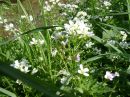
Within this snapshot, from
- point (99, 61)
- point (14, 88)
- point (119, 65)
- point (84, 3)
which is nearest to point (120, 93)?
point (119, 65)

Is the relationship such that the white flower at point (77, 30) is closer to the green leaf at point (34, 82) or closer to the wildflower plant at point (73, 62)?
the wildflower plant at point (73, 62)

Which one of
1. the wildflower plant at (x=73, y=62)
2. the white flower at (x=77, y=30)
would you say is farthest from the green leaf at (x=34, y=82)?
the white flower at (x=77, y=30)

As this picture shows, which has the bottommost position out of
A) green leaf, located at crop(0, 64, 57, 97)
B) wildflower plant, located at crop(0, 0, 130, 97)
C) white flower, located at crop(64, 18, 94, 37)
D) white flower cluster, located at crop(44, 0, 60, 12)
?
wildflower plant, located at crop(0, 0, 130, 97)

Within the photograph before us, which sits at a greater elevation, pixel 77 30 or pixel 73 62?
pixel 77 30

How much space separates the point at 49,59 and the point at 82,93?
0.37 metres

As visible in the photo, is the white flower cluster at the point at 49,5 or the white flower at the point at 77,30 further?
the white flower cluster at the point at 49,5

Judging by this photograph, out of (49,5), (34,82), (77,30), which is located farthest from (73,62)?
(49,5)

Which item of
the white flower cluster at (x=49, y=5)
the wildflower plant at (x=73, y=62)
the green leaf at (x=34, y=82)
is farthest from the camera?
the white flower cluster at (x=49, y=5)

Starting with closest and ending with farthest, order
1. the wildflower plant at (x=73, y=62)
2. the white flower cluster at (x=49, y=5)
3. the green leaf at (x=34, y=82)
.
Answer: the green leaf at (x=34, y=82), the wildflower plant at (x=73, y=62), the white flower cluster at (x=49, y=5)

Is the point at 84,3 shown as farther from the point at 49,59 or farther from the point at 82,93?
the point at 82,93

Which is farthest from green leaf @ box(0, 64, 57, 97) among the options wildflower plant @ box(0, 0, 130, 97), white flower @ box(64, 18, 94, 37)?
white flower @ box(64, 18, 94, 37)

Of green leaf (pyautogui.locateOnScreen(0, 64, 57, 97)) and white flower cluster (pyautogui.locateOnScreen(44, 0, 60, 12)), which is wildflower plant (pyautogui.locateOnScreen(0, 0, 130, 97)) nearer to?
white flower cluster (pyautogui.locateOnScreen(44, 0, 60, 12))

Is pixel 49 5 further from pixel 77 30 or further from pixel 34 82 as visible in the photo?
pixel 34 82

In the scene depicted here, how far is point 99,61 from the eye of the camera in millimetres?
2615
